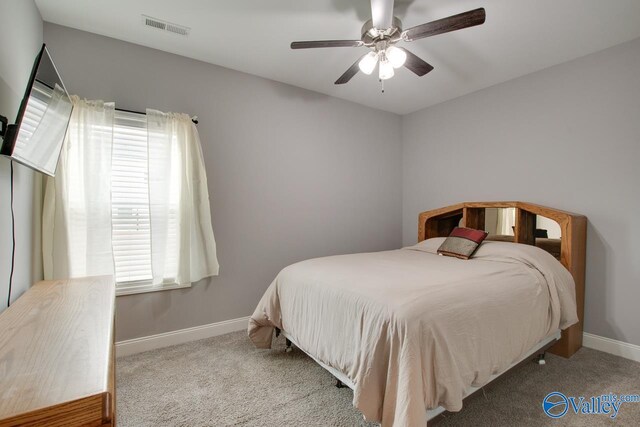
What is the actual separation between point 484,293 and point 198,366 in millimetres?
2078

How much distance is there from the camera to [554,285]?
2162mm

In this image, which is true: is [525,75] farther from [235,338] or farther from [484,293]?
[235,338]

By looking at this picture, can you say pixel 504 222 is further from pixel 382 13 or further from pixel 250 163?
pixel 250 163

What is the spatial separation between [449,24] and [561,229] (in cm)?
200

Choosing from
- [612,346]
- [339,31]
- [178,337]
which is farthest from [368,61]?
[612,346]

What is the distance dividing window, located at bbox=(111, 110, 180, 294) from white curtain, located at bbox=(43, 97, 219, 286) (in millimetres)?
77

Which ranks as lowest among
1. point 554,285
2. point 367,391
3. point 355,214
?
point 367,391

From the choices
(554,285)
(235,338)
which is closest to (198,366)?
(235,338)

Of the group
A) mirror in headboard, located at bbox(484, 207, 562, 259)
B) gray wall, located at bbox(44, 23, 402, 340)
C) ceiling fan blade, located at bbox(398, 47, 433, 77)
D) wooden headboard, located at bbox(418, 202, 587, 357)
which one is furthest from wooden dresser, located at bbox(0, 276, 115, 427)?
mirror in headboard, located at bbox(484, 207, 562, 259)

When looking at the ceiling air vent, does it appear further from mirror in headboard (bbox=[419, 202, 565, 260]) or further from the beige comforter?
mirror in headboard (bbox=[419, 202, 565, 260])

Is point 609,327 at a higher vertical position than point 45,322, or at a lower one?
lower

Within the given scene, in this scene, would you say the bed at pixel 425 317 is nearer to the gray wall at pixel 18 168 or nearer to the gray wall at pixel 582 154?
the gray wall at pixel 582 154

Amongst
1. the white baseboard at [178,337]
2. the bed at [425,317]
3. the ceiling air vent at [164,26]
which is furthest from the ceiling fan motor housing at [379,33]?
the white baseboard at [178,337]

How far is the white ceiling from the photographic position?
2.00 m
